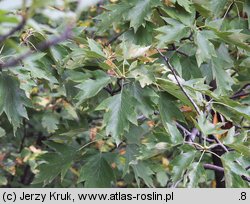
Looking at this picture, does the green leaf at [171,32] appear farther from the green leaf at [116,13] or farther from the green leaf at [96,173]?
the green leaf at [96,173]

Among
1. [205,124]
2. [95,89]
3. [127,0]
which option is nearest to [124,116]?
[95,89]

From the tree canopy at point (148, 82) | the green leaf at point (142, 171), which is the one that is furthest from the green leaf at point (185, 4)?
the green leaf at point (142, 171)

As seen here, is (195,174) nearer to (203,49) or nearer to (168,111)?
(168,111)

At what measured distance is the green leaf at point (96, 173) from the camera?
1717 millimetres

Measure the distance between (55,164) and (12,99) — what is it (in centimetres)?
39

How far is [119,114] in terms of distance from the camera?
139 cm

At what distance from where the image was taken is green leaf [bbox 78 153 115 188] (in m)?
1.72

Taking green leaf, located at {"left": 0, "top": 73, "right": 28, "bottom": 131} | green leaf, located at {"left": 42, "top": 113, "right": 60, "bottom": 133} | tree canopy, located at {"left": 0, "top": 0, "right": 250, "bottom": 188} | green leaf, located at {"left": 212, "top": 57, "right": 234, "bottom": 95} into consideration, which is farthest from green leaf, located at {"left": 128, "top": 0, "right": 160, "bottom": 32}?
green leaf, located at {"left": 42, "top": 113, "right": 60, "bottom": 133}

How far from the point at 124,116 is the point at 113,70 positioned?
5.9 inches

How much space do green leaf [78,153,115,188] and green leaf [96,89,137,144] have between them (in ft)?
1.32

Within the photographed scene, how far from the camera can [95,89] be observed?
141 centimetres

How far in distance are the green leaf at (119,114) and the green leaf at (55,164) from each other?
1.55ft

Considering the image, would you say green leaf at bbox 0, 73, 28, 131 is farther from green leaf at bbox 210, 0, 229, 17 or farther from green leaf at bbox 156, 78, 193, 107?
green leaf at bbox 210, 0, 229, 17
